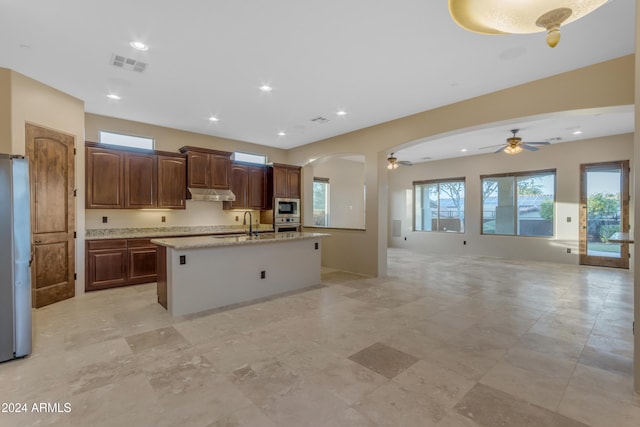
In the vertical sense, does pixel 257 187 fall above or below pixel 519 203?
above

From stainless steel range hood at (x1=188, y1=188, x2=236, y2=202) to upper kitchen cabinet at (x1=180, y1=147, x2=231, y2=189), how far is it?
0.10m

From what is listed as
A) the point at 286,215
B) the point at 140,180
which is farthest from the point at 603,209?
the point at 140,180

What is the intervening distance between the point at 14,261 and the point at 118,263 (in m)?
2.62

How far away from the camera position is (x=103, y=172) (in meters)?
5.12

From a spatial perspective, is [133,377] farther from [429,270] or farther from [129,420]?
[429,270]

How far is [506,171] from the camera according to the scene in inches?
338

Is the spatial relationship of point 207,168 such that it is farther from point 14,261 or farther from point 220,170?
point 14,261

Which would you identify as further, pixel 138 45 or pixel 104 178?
pixel 104 178

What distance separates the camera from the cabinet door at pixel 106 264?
488 cm

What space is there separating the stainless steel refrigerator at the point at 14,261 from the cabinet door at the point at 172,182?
119 inches

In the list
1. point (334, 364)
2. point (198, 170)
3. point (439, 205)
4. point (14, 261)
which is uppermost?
point (198, 170)

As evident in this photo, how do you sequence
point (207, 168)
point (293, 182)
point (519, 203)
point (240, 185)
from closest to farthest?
1. point (207, 168)
2. point (240, 185)
3. point (293, 182)
4. point (519, 203)

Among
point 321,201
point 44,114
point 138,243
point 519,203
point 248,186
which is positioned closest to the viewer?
point 44,114

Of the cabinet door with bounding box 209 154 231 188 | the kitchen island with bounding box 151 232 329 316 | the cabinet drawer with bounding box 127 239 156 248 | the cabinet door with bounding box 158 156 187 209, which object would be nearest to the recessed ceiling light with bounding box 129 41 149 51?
the kitchen island with bounding box 151 232 329 316
